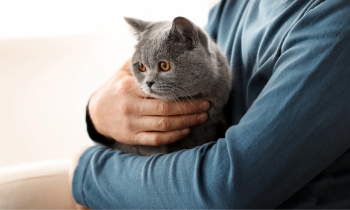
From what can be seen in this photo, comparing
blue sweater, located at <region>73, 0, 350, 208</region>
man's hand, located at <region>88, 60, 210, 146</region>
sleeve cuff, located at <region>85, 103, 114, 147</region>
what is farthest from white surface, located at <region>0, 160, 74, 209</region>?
blue sweater, located at <region>73, 0, 350, 208</region>

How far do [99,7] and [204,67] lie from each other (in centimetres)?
101

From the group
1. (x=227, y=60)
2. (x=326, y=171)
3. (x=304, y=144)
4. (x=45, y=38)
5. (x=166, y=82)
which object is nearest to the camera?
(x=304, y=144)

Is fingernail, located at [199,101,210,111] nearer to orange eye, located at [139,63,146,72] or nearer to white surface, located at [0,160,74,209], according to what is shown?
orange eye, located at [139,63,146,72]

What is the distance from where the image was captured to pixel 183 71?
1.05 metres

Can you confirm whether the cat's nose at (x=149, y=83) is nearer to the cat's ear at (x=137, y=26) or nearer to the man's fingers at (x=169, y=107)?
the man's fingers at (x=169, y=107)

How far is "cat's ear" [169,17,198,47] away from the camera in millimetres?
1007

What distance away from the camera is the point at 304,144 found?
0.72 meters

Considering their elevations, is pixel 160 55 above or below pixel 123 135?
above

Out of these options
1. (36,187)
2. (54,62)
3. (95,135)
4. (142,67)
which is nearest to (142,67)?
(142,67)

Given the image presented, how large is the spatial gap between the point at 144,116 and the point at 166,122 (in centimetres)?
7

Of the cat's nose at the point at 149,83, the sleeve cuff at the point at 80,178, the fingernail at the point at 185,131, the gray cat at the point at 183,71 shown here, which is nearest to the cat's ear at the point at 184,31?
the gray cat at the point at 183,71

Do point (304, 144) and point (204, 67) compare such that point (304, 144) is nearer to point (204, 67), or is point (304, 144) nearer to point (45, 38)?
point (204, 67)

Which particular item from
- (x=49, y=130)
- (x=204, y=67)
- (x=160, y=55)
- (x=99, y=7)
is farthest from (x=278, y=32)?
(x=49, y=130)

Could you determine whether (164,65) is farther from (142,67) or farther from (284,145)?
(284,145)
